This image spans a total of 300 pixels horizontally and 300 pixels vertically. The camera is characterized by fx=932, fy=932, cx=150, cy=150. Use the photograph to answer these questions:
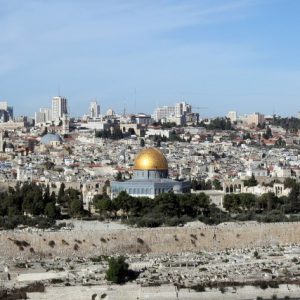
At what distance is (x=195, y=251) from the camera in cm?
3022

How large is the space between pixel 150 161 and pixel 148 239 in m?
11.7

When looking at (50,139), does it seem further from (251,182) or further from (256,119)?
(256,119)

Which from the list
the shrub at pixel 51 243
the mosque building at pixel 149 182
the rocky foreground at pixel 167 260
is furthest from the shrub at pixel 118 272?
the mosque building at pixel 149 182

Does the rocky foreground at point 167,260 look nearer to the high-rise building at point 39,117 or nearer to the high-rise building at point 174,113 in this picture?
the high-rise building at point 174,113

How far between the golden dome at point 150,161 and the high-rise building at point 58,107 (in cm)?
7658

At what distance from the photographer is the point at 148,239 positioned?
30.0 m

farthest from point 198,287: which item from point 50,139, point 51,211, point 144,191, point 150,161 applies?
point 50,139

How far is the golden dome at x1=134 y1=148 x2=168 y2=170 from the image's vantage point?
41375 mm

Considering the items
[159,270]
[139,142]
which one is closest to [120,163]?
[139,142]

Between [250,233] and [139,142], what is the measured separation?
46862mm

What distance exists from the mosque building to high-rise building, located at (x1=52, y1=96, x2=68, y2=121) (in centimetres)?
7672

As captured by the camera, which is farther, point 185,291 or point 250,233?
point 250,233

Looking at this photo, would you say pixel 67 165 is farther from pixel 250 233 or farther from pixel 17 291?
pixel 17 291

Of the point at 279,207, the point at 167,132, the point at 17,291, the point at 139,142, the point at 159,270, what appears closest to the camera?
the point at 17,291
